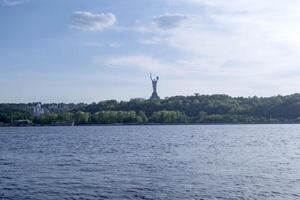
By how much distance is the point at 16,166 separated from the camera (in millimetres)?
51250

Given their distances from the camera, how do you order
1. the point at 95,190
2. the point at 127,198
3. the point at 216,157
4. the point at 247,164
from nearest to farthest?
the point at 127,198, the point at 95,190, the point at 247,164, the point at 216,157

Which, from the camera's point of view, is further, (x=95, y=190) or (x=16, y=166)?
(x=16, y=166)

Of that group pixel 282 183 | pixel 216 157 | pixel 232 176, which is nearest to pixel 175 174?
pixel 232 176

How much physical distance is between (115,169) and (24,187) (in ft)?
38.2

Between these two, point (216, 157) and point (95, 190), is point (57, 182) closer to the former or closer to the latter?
point (95, 190)

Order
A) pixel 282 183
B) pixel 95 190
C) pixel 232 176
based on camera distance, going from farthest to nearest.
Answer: pixel 232 176, pixel 282 183, pixel 95 190

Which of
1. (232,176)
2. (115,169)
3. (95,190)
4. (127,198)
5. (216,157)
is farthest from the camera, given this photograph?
(216,157)

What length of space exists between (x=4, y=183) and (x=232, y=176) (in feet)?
56.9

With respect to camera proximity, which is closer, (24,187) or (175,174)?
(24,187)

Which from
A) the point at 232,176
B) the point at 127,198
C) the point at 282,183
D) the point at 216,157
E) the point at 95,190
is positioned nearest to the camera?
the point at 127,198

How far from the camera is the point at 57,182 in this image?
38.8m

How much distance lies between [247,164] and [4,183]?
23025 millimetres

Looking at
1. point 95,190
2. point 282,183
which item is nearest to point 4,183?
point 95,190

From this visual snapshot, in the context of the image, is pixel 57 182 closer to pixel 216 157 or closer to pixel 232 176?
pixel 232 176
